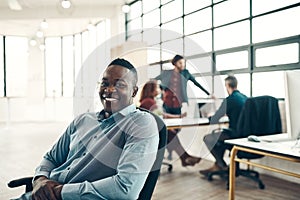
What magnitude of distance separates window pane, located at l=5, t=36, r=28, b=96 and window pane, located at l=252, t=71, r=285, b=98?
29.7 feet

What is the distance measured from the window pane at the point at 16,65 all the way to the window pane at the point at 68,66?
1.35 m

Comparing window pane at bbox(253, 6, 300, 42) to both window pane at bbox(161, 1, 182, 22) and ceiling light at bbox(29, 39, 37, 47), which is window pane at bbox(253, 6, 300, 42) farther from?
ceiling light at bbox(29, 39, 37, 47)

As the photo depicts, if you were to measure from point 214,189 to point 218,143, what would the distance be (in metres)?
0.60

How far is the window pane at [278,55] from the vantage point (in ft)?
11.7

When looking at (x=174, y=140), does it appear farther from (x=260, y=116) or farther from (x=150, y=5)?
(x=150, y=5)

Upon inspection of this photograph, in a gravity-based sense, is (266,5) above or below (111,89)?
above

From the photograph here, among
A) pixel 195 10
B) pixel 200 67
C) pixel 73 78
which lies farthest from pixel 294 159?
pixel 73 78

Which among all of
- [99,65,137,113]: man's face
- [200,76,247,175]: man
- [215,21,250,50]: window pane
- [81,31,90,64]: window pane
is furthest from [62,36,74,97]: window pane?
[99,65,137,113]: man's face

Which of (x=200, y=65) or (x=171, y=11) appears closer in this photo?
(x=200, y=65)

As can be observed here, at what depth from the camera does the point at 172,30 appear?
227 inches

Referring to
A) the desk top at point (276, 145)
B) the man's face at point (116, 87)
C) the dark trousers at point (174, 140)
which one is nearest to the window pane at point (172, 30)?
the dark trousers at point (174, 140)

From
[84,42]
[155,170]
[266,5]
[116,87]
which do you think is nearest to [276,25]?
[266,5]

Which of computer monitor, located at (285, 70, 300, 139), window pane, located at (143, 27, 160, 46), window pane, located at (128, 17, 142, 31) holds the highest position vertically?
window pane, located at (128, 17, 142, 31)

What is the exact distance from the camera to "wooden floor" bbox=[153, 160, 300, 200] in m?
3.06
